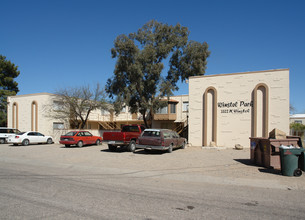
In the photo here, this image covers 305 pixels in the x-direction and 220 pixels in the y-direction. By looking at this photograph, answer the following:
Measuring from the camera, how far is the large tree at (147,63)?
1020 inches

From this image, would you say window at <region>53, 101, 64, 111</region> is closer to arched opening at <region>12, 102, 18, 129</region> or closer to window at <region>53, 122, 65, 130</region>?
window at <region>53, 122, 65, 130</region>

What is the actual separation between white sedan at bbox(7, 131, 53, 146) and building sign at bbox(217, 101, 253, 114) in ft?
60.9

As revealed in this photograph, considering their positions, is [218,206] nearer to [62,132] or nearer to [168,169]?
[168,169]

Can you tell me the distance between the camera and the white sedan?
74.5 ft

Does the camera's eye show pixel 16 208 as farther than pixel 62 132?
No

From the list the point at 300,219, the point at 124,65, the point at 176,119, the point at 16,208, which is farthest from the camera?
the point at 176,119

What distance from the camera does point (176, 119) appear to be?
108ft

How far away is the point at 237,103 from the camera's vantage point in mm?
19656

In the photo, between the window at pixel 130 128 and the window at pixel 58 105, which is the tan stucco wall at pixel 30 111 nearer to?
the window at pixel 58 105

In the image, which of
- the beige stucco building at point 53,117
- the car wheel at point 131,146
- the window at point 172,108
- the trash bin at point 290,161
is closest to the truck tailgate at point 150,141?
the car wheel at point 131,146

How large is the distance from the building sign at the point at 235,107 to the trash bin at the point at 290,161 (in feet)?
34.9

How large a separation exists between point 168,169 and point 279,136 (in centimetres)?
514

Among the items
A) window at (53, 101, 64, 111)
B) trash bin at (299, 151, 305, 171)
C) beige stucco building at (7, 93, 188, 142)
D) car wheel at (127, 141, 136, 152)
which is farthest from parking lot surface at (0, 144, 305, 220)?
window at (53, 101, 64, 111)

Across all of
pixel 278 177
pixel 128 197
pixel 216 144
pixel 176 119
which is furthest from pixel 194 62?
pixel 128 197
